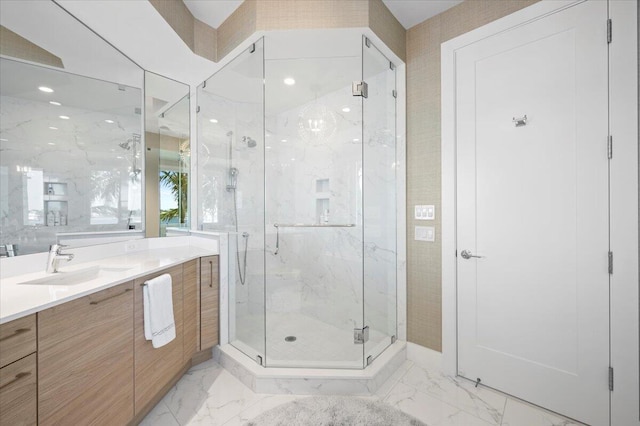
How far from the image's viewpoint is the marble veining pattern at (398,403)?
5.60ft

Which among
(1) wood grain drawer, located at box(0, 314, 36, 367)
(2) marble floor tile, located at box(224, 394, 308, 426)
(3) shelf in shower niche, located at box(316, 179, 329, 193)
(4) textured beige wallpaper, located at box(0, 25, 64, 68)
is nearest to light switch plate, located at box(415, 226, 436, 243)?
(3) shelf in shower niche, located at box(316, 179, 329, 193)

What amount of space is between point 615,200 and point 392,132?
4.83 feet

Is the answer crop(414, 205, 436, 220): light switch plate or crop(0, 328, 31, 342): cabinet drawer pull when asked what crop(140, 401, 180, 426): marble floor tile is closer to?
crop(0, 328, 31, 342): cabinet drawer pull

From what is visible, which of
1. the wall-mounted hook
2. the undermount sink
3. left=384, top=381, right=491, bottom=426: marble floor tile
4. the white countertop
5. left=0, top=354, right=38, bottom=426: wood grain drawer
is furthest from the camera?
the wall-mounted hook

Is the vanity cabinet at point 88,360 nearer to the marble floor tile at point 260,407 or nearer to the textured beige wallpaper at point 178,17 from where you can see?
the marble floor tile at point 260,407

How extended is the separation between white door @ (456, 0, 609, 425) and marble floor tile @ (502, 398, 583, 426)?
0.16 ft

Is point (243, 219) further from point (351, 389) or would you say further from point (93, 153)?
point (351, 389)

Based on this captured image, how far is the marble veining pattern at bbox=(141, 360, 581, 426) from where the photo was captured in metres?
1.71

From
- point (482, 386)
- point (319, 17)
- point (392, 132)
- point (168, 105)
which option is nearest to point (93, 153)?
point (168, 105)

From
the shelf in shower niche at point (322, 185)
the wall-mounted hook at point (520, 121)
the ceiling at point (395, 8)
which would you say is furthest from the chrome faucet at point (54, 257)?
the wall-mounted hook at point (520, 121)

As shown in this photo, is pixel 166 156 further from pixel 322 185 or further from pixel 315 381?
pixel 315 381

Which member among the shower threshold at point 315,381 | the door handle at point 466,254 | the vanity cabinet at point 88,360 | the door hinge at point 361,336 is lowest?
the shower threshold at point 315,381

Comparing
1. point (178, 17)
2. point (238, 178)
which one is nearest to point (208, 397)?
point (238, 178)

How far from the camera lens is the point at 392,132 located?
2.45 meters
